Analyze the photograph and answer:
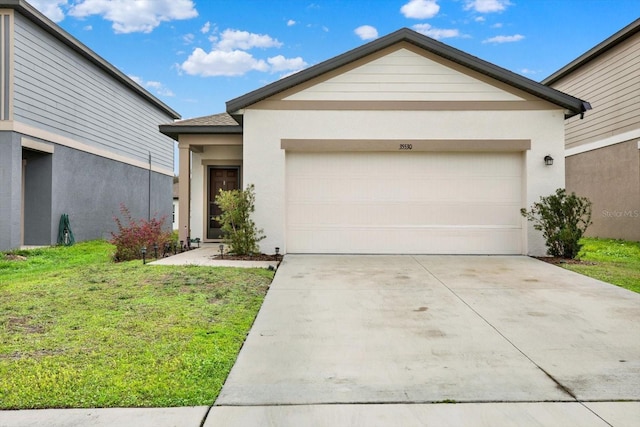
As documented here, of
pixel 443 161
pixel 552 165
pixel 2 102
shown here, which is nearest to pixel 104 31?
pixel 2 102

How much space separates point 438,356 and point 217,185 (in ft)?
34.8

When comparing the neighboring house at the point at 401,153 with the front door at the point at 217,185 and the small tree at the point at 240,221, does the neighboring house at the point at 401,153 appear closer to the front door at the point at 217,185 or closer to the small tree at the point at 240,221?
the small tree at the point at 240,221

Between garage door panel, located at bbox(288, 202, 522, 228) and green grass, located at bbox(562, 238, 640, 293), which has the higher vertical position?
garage door panel, located at bbox(288, 202, 522, 228)

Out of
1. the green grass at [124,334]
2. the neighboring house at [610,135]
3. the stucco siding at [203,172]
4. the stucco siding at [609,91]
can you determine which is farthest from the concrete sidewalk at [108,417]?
the stucco siding at [609,91]

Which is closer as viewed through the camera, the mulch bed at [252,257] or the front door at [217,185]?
the mulch bed at [252,257]

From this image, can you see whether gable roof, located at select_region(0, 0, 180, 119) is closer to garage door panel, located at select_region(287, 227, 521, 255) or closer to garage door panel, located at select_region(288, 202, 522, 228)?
garage door panel, located at select_region(288, 202, 522, 228)

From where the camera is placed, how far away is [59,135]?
1430 cm

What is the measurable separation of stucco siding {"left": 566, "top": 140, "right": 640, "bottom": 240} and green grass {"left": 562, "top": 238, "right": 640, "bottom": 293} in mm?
883

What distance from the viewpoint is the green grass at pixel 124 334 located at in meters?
3.38

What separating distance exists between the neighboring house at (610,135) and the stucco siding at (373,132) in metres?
5.93

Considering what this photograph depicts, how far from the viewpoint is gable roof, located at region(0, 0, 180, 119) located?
1205cm

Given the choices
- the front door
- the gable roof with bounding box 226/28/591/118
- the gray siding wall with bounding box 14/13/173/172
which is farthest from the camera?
the front door

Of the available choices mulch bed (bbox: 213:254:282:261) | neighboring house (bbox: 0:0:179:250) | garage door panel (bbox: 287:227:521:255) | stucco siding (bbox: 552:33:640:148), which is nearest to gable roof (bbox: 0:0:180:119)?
neighboring house (bbox: 0:0:179:250)

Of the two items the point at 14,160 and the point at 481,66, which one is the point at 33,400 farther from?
the point at 14,160
